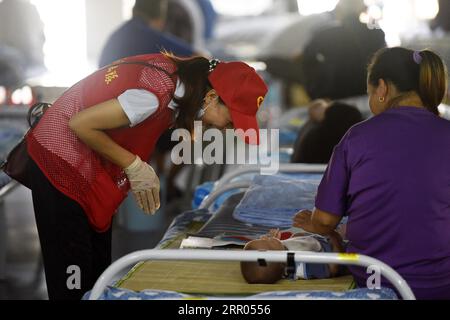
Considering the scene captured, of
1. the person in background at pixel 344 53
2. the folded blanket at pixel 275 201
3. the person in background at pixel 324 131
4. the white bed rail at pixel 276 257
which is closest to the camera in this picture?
the white bed rail at pixel 276 257

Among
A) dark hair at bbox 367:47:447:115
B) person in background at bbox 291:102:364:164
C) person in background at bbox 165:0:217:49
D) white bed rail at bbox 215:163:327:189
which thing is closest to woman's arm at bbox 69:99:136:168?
dark hair at bbox 367:47:447:115

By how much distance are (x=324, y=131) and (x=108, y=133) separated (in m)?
1.69

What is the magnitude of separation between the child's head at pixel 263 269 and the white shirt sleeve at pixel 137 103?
1.44ft

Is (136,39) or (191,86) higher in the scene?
(191,86)

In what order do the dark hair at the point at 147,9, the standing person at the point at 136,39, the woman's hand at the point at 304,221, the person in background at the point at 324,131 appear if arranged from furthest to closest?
the dark hair at the point at 147,9, the standing person at the point at 136,39, the person in background at the point at 324,131, the woman's hand at the point at 304,221

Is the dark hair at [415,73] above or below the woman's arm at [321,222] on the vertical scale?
above

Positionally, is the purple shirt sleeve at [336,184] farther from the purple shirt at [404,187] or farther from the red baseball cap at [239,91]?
the red baseball cap at [239,91]

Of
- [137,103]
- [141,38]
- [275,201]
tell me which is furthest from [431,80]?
[141,38]

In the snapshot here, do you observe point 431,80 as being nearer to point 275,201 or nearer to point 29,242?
point 275,201

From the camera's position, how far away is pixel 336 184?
2.46 m

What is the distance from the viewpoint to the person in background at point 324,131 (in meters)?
4.11

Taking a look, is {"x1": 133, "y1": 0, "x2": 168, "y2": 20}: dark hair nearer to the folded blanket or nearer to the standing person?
the standing person

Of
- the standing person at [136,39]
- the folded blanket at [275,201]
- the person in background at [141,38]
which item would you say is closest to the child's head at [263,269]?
the folded blanket at [275,201]

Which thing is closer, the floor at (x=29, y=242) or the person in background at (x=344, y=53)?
the floor at (x=29, y=242)
